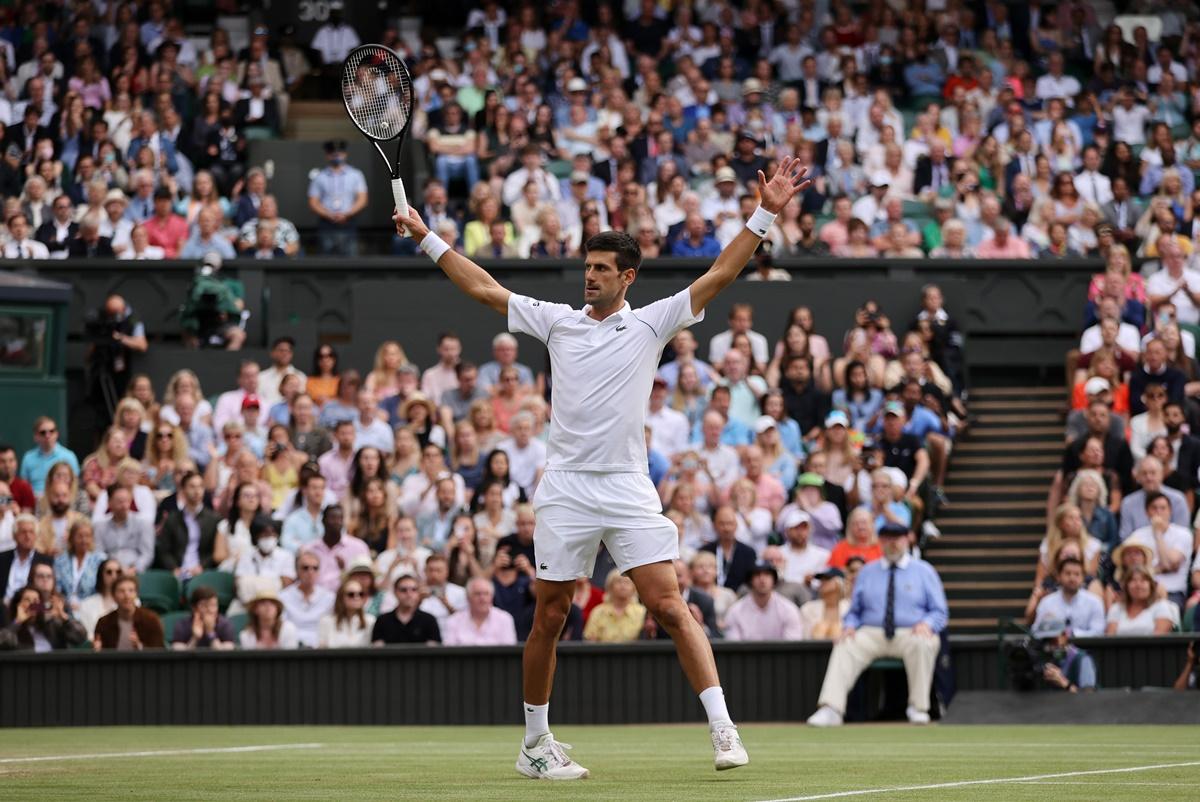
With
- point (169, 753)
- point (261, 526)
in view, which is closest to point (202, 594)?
point (261, 526)

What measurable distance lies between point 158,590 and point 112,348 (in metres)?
4.44

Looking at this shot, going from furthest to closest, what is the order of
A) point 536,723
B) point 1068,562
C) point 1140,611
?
point 1140,611 < point 1068,562 < point 536,723

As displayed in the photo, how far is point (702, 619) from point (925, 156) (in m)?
8.80

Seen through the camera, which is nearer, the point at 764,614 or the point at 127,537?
the point at 764,614

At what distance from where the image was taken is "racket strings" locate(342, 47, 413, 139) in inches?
389

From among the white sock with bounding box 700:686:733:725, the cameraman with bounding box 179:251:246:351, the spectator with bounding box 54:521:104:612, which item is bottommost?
the white sock with bounding box 700:686:733:725

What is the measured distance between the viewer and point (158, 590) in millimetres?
17141

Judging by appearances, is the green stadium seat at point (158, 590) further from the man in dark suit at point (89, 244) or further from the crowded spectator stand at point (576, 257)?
the man in dark suit at point (89, 244)

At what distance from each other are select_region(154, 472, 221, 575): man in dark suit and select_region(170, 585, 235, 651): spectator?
130cm

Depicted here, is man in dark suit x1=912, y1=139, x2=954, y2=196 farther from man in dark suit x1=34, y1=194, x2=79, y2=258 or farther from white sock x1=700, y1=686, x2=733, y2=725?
white sock x1=700, y1=686, x2=733, y2=725

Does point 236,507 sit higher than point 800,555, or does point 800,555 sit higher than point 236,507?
point 236,507

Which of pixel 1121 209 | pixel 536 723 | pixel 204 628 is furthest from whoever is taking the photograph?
pixel 1121 209

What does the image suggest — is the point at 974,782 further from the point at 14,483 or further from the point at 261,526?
the point at 14,483

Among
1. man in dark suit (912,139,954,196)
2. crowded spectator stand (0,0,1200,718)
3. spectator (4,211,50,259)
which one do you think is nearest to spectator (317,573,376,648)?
crowded spectator stand (0,0,1200,718)
